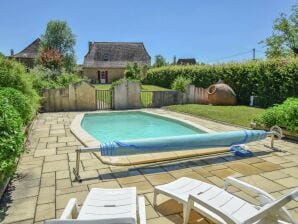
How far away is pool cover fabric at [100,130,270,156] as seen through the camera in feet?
14.6

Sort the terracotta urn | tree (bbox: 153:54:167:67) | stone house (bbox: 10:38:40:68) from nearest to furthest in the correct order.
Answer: the terracotta urn, tree (bbox: 153:54:167:67), stone house (bbox: 10:38:40:68)

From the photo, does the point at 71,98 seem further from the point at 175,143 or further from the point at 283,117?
the point at 283,117

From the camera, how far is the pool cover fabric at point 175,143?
4.45 m

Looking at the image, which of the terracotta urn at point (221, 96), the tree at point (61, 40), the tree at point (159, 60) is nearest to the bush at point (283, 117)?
the terracotta urn at point (221, 96)

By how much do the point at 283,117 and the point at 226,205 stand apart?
4919 mm

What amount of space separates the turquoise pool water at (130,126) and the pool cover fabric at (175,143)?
251 centimetres

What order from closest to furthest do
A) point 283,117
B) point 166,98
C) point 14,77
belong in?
point 283,117 → point 14,77 → point 166,98

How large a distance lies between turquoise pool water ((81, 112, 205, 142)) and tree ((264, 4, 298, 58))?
86.3 ft

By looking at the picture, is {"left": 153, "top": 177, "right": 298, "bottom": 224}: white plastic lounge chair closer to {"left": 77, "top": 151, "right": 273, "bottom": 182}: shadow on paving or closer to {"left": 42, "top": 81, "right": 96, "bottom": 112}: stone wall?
{"left": 77, "top": 151, "right": 273, "bottom": 182}: shadow on paving

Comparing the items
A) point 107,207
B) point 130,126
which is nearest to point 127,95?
point 130,126

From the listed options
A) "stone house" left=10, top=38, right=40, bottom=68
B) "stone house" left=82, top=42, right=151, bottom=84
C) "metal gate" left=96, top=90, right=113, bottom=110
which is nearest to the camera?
"metal gate" left=96, top=90, right=113, bottom=110

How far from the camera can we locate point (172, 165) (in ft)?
15.9

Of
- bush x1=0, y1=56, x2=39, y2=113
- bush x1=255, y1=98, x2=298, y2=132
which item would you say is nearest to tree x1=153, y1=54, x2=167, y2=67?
bush x1=0, y1=56, x2=39, y2=113

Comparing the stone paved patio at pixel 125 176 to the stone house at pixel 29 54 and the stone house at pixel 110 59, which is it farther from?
→ the stone house at pixel 29 54
